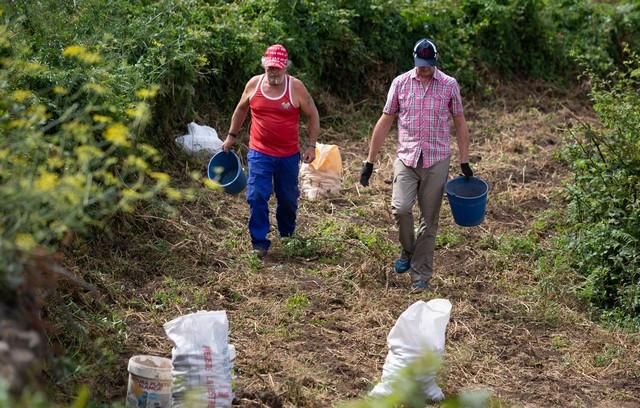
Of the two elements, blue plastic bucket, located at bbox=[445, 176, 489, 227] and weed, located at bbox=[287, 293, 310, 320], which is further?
blue plastic bucket, located at bbox=[445, 176, 489, 227]

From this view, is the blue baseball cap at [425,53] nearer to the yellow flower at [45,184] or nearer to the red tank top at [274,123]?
the red tank top at [274,123]

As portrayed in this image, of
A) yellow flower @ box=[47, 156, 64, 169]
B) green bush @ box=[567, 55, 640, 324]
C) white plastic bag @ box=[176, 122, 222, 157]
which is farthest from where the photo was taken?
white plastic bag @ box=[176, 122, 222, 157]

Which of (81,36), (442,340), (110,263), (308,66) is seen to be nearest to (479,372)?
(442,340)

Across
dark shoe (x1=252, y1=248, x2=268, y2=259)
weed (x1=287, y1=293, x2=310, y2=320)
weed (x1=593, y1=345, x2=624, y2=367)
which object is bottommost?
weed (x1=593, y1=345, x2=624, y2=367)

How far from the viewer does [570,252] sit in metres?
8.86

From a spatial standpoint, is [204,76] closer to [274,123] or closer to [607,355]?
[274,123]

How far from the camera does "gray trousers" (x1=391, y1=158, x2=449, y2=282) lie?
8039 mm

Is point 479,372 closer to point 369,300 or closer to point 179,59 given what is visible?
point 369,300

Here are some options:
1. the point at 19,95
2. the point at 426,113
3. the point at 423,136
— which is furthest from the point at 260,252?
the point at 19,95

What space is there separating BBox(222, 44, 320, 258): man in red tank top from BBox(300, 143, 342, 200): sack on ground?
1.55m

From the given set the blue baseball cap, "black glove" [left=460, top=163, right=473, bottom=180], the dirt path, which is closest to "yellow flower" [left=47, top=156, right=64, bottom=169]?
the dirt path

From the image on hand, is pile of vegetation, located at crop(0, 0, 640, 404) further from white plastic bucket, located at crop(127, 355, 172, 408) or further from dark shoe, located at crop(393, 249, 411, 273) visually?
dark shoe, located at crop(393, 249, 411, 273)

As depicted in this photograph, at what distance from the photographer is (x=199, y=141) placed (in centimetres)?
1054

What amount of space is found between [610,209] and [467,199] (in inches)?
47.7
